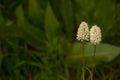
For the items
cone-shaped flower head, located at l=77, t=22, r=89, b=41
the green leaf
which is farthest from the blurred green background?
cone-shaped flower head, located at l=77, t=22, r=89, b=41

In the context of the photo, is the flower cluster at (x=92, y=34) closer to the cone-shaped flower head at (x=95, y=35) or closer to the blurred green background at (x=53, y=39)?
the cone-shaped flower head at (x=95, y=35)

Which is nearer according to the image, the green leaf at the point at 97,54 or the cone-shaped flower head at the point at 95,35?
the cone-shaped flower head at the point at 95,35

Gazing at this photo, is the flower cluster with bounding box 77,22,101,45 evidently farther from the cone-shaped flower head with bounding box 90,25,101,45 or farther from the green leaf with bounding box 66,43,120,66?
the green leaf with bounding box 66,43,120,66

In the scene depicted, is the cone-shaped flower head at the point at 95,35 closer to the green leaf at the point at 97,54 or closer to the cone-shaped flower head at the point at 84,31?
the cone-shaped flower head at the point at 84,31

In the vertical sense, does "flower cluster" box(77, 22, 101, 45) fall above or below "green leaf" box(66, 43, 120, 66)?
below

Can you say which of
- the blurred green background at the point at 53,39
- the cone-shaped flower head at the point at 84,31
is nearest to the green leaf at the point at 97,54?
the blurred green background at the point at 53,39

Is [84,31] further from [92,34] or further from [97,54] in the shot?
[97,54]

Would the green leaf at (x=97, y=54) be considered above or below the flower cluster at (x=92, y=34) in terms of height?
above
